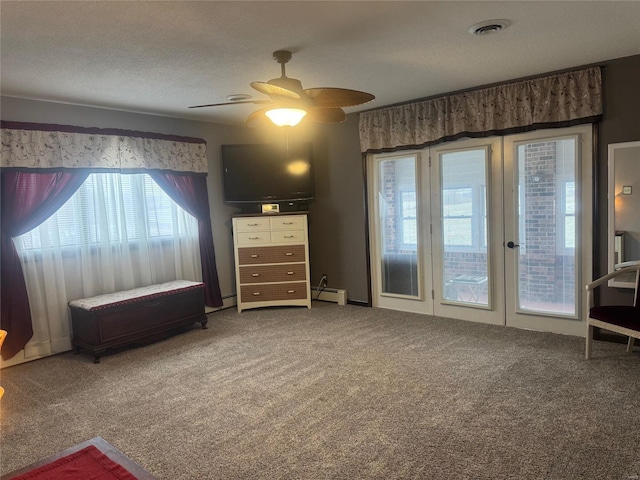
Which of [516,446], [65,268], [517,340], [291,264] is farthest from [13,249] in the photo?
[517,340]

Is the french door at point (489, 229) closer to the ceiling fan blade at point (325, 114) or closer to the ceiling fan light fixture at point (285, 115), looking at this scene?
the ceiling fan blade at point (325, 114)

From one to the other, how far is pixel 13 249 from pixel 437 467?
381 cm

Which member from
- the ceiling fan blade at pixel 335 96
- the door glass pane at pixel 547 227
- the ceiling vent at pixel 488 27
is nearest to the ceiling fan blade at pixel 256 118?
the ceiling fan blade at pixel 335 96

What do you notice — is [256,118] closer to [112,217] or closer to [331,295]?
[112,217]

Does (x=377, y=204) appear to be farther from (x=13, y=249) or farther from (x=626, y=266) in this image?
(x=13, y=249)

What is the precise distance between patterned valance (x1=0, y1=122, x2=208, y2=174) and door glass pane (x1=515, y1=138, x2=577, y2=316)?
3.60m

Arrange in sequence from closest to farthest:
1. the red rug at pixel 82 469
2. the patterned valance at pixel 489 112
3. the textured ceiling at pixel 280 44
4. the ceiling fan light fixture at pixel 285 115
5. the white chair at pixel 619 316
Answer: the red rug at pixel 82 469 < the textured ceiling at pixel 280 44 < the ceiling fan light fixture at pixel 285 115 < the white chair at pixel 619 316 < the patterned valance at pixel 489 112

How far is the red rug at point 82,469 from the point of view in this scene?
158cm

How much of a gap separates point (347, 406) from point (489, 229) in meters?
2.51

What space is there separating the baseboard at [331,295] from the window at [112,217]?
72.9 inches

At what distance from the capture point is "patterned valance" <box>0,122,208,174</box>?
3.91 meters

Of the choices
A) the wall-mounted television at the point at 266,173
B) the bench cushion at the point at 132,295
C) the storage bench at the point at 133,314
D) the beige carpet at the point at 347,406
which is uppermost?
the wall-mounted television at the point at 266,173

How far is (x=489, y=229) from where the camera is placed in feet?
14.8

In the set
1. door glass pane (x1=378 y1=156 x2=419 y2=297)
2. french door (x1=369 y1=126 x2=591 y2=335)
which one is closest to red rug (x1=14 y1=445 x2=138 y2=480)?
french door (x1=369 y1=126 x2=591 y2=335)
